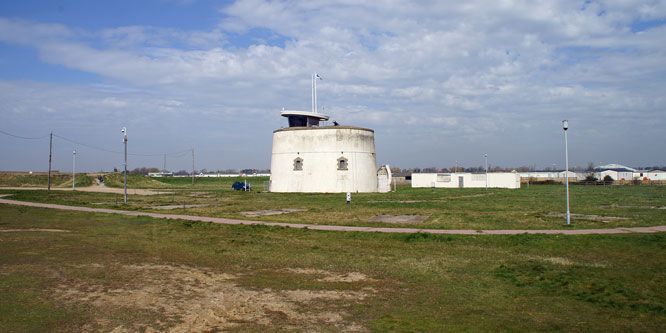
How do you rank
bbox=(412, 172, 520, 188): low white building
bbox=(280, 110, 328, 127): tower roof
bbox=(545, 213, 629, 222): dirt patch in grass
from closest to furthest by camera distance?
bbox=(545, 213, 629, 222): dirt patch in grass, bbox=(280, 110, 328, 127): tower roof, bbox=(412, 172, 520, 188): low white building

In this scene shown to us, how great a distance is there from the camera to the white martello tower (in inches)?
1706

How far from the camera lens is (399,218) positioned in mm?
21766

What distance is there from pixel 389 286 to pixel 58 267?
7.26m

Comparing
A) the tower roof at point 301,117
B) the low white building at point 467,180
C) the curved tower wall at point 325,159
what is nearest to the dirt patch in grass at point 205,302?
the curved tower wall at point 325,159

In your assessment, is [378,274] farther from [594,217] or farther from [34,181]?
[34,181]

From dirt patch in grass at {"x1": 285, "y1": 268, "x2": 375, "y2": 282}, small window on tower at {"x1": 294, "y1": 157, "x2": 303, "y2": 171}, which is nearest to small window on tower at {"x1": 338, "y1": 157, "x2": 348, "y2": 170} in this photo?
small window on tower at {"x1": 294, "y1": 157, "x2": 303, "y2": 171}

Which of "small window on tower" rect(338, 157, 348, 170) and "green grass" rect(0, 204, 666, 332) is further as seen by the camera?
"small window on tower" rect(338, 157, 348, 170)

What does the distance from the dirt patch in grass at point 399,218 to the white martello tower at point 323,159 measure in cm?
2060

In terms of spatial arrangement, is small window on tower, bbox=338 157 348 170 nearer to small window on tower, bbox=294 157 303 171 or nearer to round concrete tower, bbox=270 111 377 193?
round concrete tower, bbox=270 111 377 193

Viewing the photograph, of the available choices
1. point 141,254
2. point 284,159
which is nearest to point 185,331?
point 141,254

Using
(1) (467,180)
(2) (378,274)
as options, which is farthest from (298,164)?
(2) (378,274)

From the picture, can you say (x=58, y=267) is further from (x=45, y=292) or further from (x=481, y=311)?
(x=481, y=311)

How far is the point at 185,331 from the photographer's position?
646cm

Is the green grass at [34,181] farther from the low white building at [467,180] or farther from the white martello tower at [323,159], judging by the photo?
the low white building at [467,180]
